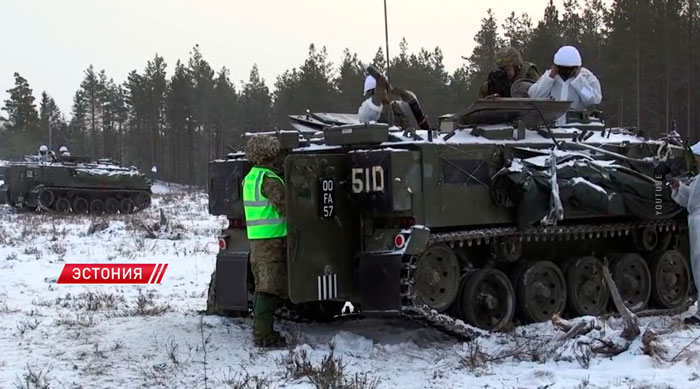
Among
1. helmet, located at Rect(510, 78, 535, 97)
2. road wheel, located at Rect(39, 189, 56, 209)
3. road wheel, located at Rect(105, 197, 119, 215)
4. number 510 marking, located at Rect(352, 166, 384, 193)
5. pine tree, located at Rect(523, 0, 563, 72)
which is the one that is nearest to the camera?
number 510 marking, located at Rect(352, 166, 384, 193)

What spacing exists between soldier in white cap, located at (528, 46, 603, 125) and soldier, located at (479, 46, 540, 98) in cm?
82

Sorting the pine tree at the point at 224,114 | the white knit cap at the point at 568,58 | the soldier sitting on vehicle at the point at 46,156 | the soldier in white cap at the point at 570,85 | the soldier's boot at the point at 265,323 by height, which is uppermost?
the pine tree at the point at 224,114

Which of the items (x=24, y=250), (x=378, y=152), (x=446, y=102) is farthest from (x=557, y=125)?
(x=446, y=102)

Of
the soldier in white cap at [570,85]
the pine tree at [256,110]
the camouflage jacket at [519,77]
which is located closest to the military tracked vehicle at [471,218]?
the soldier in white cap at [570,85]

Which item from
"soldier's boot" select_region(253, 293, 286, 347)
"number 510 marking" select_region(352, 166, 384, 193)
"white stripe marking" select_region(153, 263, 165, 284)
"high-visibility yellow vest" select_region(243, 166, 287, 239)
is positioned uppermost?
"number 510 marking" select_region(352, 166, 384, 193)

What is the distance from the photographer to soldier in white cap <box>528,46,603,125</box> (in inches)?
414

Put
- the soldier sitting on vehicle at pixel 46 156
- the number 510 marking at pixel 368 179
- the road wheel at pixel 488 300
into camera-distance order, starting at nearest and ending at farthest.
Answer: the number 510 marking at pixel 368 179 < the road wheel at pixel 488 300 < the soldier sitting on vehicle at pixel 46 156

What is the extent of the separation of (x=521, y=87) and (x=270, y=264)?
16.6 ft

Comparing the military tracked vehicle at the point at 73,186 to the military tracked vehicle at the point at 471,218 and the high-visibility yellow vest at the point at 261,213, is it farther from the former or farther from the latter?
the high-visibility yellow vest at the point at 261,213

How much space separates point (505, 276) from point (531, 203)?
2.47 feet

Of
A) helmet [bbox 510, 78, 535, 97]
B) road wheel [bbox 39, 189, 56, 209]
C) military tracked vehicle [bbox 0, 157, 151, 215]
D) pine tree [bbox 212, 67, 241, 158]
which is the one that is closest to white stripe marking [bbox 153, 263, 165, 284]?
helmet [bbox 510, 78, 535, 97]

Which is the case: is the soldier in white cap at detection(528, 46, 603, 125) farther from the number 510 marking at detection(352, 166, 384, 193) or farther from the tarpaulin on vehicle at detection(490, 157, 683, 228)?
the number 510 marking at detection(352, 166, 384, 193)

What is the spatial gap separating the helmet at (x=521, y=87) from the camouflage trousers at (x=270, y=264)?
15.9 feet

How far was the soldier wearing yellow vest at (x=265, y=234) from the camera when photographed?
735 centimetres
